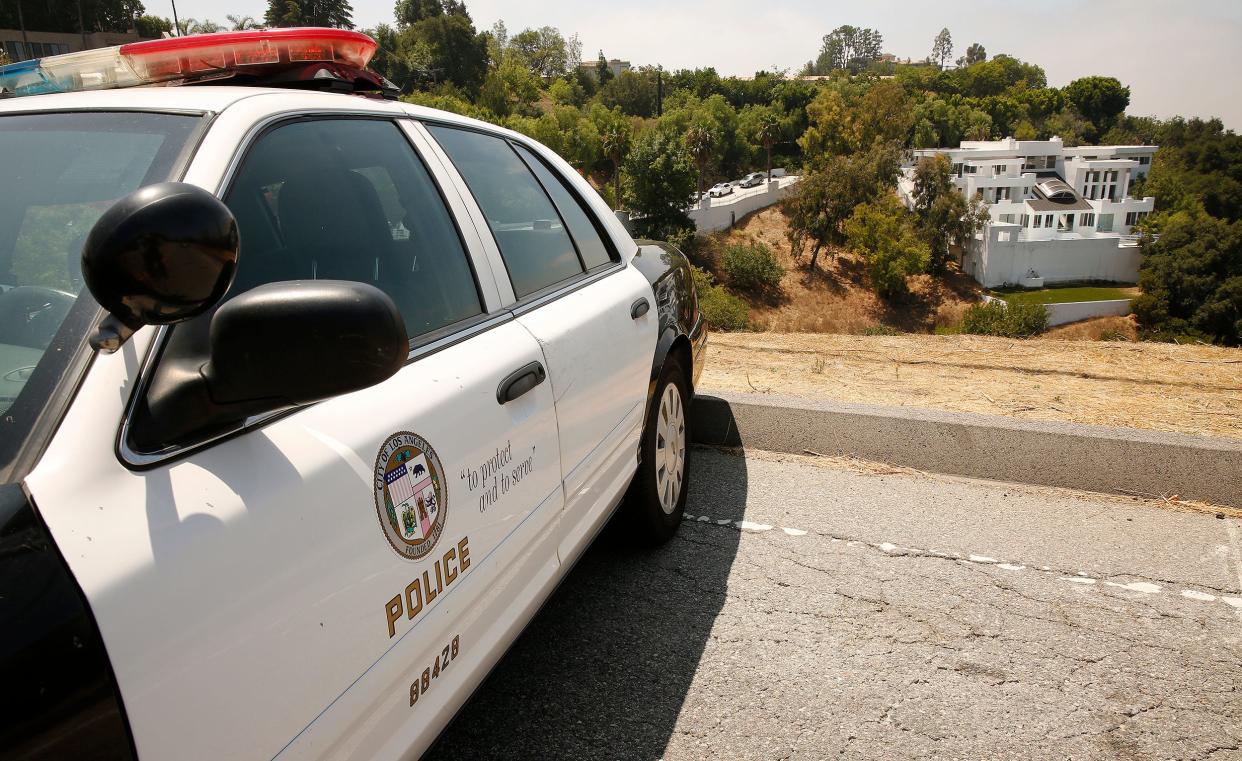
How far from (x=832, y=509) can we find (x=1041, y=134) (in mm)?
138069

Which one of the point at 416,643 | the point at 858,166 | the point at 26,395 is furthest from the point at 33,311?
the point at 858,166

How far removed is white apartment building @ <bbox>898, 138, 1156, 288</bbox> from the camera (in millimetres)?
60781

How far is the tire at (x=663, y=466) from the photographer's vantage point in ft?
10.5

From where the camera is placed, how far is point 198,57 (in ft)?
6.79

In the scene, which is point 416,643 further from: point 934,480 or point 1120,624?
point 934,480

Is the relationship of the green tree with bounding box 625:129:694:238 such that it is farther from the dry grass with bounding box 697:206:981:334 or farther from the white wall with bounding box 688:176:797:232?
the dry grass with bounding box 697:206:981:334

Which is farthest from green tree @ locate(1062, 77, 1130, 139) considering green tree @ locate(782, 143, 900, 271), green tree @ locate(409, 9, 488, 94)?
green tree @ locate(409, 9, 488, 94)

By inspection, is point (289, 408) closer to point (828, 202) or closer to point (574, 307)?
point (574, 307)

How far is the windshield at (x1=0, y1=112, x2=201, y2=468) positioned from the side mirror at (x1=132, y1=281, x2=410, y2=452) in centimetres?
17

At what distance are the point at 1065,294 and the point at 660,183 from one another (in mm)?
31671

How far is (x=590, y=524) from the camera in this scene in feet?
8.52

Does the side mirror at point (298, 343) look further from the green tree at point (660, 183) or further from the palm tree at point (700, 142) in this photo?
the palm tree at point (700, 142)

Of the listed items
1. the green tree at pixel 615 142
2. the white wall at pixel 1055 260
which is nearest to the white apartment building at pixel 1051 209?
the white wall at pixel 1055 260

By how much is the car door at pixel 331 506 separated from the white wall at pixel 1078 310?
2270 inches
